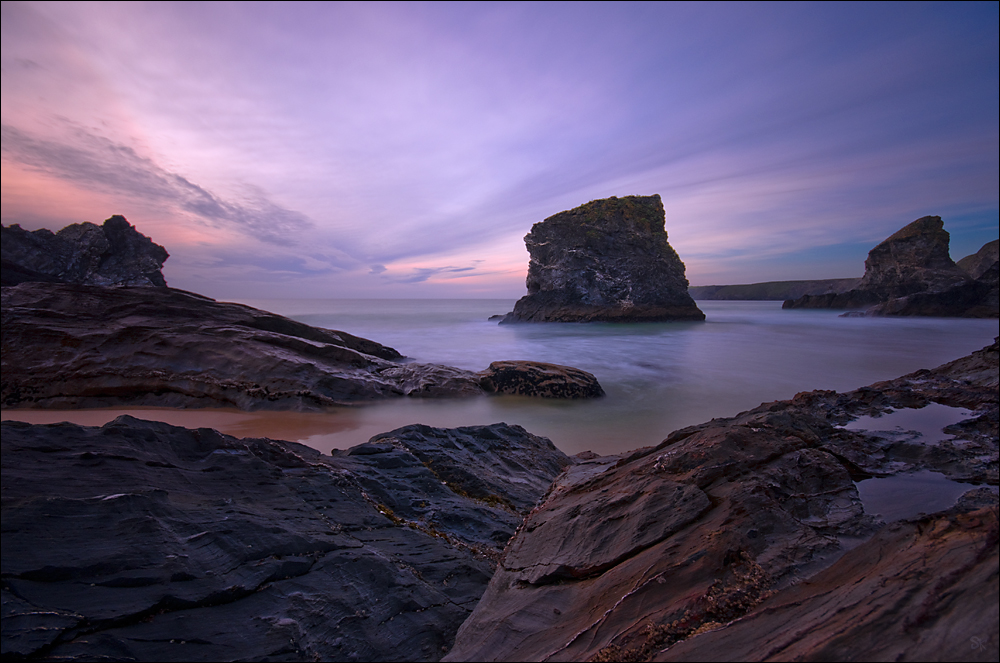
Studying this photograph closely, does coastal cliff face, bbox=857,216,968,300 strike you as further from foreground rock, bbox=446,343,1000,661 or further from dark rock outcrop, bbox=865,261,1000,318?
foreground rock, bbox=446,343,1000,661

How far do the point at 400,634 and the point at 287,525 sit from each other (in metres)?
0.85

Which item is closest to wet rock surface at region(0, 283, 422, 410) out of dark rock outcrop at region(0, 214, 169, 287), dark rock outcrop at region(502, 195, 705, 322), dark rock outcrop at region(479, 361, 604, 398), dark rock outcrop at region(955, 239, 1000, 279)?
dark rock outcrop at region(479, 361, 604, 398)

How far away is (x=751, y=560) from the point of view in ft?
5.49

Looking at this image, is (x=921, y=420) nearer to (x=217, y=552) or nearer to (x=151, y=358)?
(x=217, y=552)

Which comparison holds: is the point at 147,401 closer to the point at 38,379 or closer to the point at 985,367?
the point at 38,379

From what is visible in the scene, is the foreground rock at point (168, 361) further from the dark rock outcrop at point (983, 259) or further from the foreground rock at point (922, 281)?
the dark rock outcrop at point (983, 259)

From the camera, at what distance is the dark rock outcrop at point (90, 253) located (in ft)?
91.9

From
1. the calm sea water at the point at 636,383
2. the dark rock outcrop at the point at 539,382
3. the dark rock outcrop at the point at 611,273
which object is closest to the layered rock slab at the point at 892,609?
the calm sea water at the point at 636,383

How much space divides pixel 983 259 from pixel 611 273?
1532 inches

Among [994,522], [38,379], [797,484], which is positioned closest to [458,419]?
[797,484]

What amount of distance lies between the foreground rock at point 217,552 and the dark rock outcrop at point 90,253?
3442 cm

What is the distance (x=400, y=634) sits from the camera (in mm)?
1846

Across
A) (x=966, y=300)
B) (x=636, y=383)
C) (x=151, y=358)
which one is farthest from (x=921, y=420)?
(x=966, y=300)

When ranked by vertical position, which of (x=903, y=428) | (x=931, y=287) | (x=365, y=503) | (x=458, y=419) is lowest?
(x=458, y=419)
